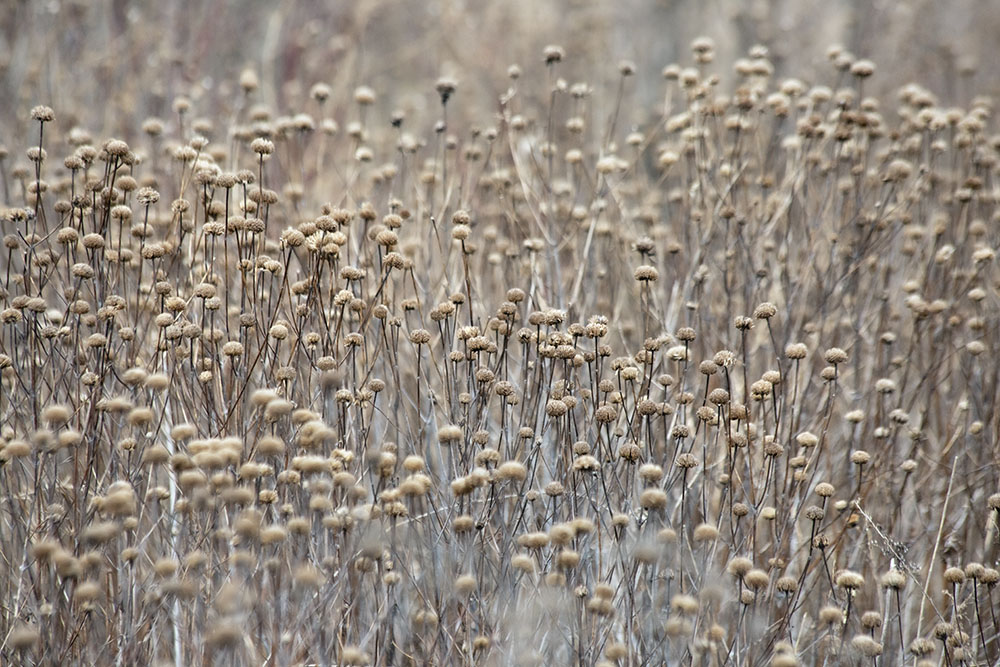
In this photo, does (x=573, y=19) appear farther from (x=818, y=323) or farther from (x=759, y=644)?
(x=759, y=644)

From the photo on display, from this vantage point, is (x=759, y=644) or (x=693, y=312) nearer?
(x=759, y=644)

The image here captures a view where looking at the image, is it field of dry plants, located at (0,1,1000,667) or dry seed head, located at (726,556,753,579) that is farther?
field of dry plants, located at (0,1,1000,667)

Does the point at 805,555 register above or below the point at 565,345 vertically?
below

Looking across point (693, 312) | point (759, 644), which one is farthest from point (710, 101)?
point (759, 644)

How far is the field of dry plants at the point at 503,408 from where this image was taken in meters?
3.04

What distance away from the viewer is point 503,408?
3.44 meters

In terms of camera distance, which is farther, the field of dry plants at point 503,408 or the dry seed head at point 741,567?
the field of dry plants at point 503,408

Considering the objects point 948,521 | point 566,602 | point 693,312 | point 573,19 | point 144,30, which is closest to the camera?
point 566,602

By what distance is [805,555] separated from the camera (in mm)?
4340

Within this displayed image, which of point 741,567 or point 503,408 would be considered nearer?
point 741,567

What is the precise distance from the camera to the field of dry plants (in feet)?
9.98

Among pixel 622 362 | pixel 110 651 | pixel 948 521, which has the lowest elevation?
pixel 110 651

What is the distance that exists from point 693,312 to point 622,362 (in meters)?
1.17

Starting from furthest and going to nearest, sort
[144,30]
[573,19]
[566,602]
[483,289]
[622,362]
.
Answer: [573,19] → [144,30] → [483,289] → [622,362] → [566,602]
